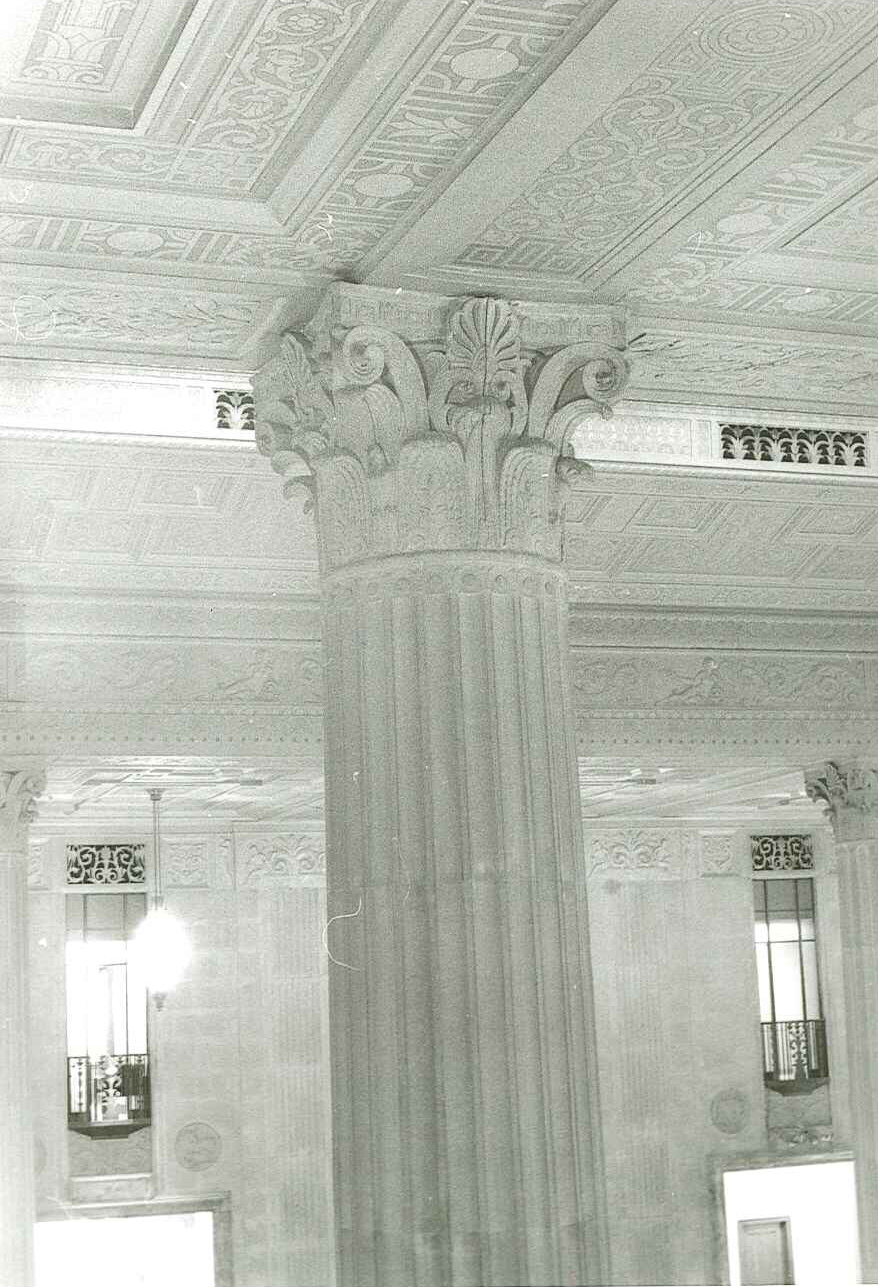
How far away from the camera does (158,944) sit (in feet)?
41.0

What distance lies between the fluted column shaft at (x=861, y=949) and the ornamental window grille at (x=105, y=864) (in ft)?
24.2

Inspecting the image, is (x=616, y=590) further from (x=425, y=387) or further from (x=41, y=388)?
(x=425, y=387)

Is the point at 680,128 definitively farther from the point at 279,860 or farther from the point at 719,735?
the point at 279,860

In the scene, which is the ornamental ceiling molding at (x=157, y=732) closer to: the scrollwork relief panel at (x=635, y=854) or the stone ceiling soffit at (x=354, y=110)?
the stone ceiling soffit at (x=354, y=110)

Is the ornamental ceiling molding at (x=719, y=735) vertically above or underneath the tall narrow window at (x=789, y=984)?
above

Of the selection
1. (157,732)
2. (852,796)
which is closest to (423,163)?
(157,732)

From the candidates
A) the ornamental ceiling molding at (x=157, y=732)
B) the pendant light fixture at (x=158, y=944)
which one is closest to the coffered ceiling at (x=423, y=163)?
the ornamental ceiling molding at (x=157, y=732)

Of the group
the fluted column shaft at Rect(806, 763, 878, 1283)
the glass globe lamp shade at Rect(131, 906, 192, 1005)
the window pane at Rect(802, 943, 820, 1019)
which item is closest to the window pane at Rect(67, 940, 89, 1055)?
the glass globe lamp shade at Rect(131, 906, 192, 1005)

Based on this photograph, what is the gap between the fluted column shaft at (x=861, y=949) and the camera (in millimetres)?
9000

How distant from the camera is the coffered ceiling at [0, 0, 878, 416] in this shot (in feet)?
10.9

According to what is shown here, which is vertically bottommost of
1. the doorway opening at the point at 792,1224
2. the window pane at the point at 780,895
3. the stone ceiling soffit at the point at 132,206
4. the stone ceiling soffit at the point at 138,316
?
the doorway opening at the point at 792,1224

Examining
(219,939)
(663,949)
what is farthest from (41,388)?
(663,949)

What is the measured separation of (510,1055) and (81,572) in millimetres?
4705

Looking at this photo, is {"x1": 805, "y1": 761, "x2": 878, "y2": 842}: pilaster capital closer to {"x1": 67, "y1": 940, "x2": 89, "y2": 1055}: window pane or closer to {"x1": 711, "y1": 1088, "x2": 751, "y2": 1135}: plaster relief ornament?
{"x1": 711, "y1": 1088, "x2": 751, "y2": 1135}: plaster relief ornament
